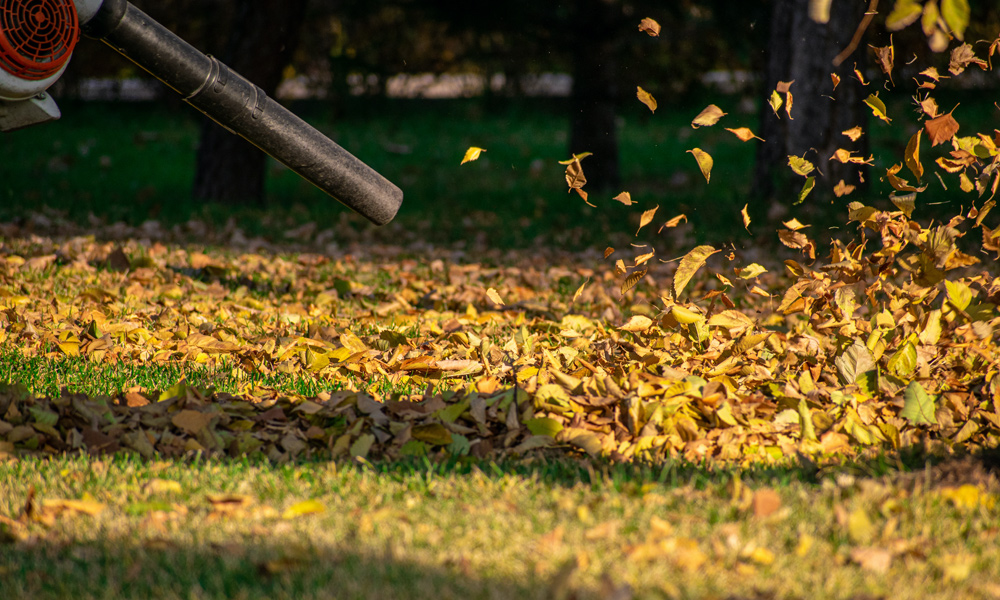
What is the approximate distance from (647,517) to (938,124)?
1.74 m

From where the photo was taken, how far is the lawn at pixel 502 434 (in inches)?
75.7

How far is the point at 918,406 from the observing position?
2760mm

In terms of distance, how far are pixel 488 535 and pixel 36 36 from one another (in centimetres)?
235

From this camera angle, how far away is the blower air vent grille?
2918mm

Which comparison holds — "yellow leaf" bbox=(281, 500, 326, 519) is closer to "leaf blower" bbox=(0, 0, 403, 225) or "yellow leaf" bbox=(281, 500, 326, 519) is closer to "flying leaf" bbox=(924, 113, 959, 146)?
"leaf blower" bbox=(0, 0, 403, 225)

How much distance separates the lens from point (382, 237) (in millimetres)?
8156

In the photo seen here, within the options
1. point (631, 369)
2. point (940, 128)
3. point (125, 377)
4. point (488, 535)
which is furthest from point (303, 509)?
point (940, 128)

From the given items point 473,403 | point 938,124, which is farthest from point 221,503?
point 938,124

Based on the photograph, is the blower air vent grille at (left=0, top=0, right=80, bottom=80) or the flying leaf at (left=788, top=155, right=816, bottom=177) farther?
the flying leaf at (left=788, top=155, right=816, bottom=177)

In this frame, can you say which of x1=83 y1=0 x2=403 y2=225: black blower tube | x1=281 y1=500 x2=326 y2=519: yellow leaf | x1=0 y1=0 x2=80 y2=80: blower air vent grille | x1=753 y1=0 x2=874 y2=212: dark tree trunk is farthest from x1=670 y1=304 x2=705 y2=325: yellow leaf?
x1=753 y1=0 x2=874 y2=212: dark tree trunk

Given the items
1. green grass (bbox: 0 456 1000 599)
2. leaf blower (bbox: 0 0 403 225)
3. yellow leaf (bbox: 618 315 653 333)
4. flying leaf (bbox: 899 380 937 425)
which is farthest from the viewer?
yellow leaf (bbox: 618 315 653 333)

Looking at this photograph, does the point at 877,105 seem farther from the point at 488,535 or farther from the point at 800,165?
the point at 488,535

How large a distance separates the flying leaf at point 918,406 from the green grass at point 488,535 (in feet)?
1.09

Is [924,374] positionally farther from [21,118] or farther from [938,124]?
[21,118]
